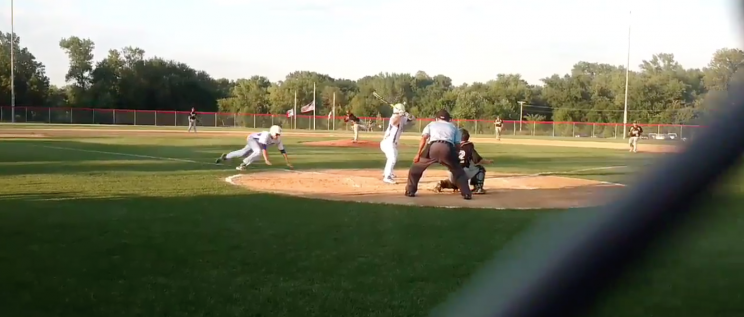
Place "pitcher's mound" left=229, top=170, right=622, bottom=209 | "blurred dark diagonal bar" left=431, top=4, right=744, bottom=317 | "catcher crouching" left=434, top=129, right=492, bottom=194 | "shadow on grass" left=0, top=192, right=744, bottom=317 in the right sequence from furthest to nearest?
"catcher crouching" left=434, top=129, right=492, bottom=194 → "pitcher's mound" left=229, top=170, right=622, bottom=209 → "shadow on grass" left=0, top=192, right=744, bottom=317 → "blurred dark diagonal bar" left=431, top=4, right=744, bottom=317

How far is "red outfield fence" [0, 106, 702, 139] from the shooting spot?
202 ft

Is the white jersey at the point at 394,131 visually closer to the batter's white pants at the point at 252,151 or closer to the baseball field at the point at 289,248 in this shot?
the baseball field at the point at 289,248

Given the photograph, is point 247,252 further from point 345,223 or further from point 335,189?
point 335,189

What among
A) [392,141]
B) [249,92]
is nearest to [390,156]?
[392,141]

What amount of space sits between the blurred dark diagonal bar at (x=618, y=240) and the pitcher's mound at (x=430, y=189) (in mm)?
4609

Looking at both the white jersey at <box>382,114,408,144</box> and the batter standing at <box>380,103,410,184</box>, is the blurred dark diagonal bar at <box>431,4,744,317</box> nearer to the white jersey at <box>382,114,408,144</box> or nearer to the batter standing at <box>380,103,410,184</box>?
the batter standing at <box>380,103,410,184</box>

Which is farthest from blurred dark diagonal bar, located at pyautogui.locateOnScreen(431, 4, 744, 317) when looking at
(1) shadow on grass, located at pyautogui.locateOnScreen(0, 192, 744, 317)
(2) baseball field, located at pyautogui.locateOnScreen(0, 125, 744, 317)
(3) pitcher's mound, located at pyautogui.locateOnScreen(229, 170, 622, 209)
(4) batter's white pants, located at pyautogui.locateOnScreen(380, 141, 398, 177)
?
(4) batter's white pants, located at pyautogui.locateOnScreen(380, 141, 398, 177)

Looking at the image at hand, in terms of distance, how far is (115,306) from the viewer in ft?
16.1

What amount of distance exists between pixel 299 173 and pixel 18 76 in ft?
228

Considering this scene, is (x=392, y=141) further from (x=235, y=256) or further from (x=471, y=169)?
(x=235, y=256)

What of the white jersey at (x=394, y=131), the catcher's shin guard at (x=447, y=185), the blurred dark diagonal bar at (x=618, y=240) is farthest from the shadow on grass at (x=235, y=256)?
the white jersey at (x=394, y=131)

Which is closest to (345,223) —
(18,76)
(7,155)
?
(7,155)

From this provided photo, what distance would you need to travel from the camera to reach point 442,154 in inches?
451

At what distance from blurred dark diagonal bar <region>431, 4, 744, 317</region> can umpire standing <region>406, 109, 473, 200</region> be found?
5670mm
